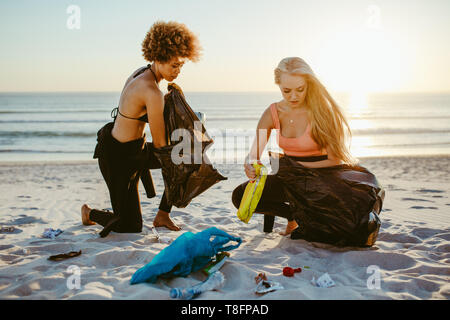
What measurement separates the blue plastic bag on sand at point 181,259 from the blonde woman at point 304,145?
90 centimetres

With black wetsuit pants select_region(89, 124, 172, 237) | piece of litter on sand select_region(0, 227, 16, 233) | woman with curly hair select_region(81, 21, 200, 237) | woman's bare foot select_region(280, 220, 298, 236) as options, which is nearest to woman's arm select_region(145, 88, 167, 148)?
woman with curly hair select_region(81, 21, 200, 237)

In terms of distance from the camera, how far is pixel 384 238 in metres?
3.65

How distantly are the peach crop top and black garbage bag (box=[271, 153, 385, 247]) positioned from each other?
0.46 feet

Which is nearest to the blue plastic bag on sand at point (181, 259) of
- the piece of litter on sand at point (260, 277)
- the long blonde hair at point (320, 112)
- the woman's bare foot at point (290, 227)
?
the piece of litter on sand at point (260, 277)

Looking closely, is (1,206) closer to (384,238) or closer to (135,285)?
(135,285)

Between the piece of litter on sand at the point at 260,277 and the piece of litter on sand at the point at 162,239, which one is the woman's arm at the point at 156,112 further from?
the piece of litter on sand at the point at 260,277

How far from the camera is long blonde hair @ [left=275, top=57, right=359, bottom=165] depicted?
3344 mm

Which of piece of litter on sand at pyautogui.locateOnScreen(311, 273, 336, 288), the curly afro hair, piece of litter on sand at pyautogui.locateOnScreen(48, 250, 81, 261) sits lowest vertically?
piece of litter on sand at pyautogui.locateOnScreen(48, 250, 81, 261)

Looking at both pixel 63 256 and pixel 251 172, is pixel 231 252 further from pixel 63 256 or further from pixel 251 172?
pixel 63 256

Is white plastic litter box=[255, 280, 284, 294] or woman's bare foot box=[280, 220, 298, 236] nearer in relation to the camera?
white plastic litter box=[255, 280, 284, 294]

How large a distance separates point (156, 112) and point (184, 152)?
18.0 inches

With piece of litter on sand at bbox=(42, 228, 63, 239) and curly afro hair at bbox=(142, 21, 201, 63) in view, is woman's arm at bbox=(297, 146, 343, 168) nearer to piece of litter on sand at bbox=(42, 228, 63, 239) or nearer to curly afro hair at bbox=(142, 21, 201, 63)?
curly afro hair at bbox=(142, 21, 201, 63)
